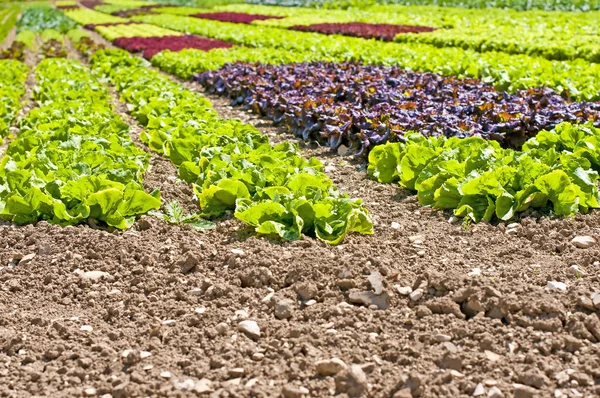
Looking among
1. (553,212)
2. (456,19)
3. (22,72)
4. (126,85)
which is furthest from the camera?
(456,19)

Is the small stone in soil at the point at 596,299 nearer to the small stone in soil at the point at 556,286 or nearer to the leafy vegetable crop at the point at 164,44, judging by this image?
the small stone in soil at the point at 556,286

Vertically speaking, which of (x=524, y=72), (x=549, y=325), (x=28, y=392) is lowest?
(x=28, y=392)

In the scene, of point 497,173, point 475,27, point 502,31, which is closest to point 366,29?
point 475,27

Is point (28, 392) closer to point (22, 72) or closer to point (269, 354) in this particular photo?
point (269, 354)

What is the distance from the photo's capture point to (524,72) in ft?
37.7

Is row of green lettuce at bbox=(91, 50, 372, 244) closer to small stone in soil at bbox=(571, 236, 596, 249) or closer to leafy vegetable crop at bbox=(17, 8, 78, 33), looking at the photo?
small stone in soil at bbox=(571, 236, 596, 249)

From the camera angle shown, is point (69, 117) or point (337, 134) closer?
point (337, 134)

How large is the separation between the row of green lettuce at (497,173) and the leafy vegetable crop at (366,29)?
16719mm

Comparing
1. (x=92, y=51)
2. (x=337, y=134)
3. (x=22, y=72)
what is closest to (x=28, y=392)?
(x=337, y=134)

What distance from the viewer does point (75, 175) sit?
245 inches

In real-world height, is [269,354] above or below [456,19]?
below

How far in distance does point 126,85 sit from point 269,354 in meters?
11.3

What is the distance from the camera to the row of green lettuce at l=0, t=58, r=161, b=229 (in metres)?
5.84

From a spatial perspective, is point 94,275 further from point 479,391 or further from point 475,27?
point 475,27
